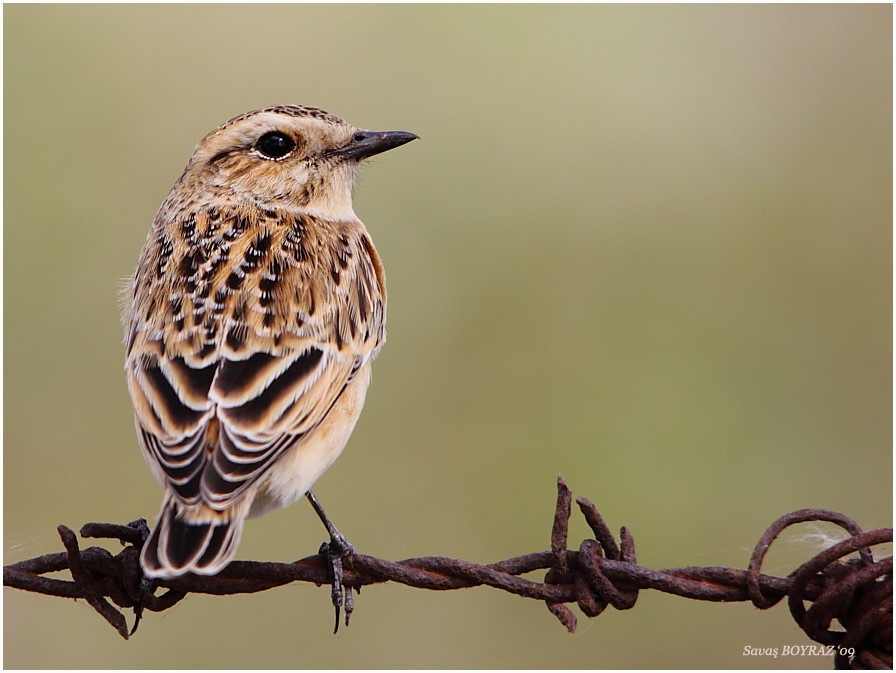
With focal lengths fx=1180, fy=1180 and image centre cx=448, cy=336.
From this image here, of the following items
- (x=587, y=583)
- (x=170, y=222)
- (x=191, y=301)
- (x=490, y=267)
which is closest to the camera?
(x=587, y=583)

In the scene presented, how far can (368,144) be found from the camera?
6.93 meters

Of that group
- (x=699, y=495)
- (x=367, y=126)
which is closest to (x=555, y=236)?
(x=367, y=126)

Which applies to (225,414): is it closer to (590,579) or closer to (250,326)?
(250,326)

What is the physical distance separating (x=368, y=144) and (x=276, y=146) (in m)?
0.54

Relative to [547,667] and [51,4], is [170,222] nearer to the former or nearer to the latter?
[547,667]

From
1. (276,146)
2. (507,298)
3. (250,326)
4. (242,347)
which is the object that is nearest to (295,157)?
(276,146)

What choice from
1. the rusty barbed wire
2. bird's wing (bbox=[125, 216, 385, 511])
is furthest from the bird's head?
the rusty barbed wire

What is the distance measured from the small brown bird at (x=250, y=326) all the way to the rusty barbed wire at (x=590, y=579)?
Answer: 0.26 m

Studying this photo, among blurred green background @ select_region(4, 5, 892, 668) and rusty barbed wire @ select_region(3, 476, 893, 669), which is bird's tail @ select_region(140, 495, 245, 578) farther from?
blurred green background @ select_region(4, 5, 892, 668)

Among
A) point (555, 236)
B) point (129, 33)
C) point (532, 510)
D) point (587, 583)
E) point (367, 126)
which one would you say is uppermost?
point (129, 33)

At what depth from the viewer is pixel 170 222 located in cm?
671

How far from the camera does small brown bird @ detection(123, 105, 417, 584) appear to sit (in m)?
4.73

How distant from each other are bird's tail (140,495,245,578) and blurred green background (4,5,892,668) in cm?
318

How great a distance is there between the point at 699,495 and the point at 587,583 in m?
5.13
